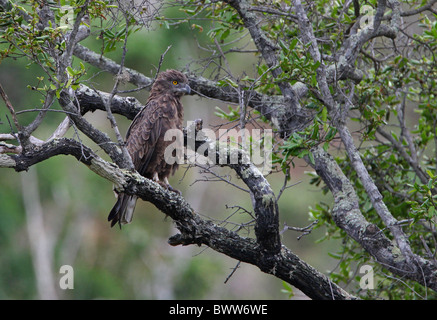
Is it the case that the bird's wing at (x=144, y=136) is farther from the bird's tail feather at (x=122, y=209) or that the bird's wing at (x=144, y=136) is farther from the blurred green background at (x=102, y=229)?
the blurred green background at (x=102, y=229)

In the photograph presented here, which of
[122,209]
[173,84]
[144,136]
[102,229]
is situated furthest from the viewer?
[102,229]

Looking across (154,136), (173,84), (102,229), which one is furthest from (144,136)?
(102,229)

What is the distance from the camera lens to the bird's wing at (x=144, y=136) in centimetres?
599

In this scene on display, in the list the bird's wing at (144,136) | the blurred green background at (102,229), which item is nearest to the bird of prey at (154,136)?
the bird's wing at (144,136)

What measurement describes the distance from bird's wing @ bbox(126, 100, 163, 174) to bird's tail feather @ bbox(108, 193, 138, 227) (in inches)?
19.7

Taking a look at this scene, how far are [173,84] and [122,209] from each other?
1.52 m

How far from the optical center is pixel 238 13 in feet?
18.8

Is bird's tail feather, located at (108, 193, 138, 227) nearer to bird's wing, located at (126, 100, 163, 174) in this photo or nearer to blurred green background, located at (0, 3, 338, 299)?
bird's wing, located at (126, 100, 163, 174)

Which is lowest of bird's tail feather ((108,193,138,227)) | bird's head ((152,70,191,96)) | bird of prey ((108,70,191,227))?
bird's tail feather ((108,193,138,227))

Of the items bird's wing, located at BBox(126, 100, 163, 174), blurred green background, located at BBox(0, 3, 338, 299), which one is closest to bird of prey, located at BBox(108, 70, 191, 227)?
bird's wing, located at BBox(126, 100, 163, 174)

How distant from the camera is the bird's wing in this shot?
5.99 meters

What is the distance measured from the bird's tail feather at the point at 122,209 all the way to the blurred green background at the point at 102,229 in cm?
632

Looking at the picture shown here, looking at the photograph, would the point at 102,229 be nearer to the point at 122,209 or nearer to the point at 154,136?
the point at 154,136

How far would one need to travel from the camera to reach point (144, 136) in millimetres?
5977
